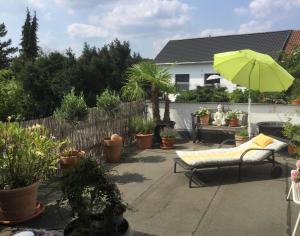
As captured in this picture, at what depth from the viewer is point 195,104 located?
1104 cm

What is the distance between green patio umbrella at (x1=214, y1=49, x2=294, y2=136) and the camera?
27.3ft

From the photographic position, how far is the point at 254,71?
8.42 metres

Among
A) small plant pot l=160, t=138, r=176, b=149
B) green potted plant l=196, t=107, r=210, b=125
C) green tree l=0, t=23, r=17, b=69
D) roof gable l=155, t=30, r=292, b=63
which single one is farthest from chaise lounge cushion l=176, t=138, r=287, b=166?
green tree l=0, t=23, r=17, b=69

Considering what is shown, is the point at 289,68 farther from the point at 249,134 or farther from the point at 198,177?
the point at 198,177

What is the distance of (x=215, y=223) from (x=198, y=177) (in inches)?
81.9

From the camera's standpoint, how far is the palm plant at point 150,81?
10188 mm

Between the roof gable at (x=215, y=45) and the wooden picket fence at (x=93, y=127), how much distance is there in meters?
18.1

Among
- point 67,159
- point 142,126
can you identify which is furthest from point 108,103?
point 67,159

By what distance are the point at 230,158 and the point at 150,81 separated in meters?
4.25

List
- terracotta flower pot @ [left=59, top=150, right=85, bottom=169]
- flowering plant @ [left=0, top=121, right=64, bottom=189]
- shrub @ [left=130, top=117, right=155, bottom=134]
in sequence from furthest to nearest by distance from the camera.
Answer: shrub @ [left=130, top=117, right=155, bottom=134], terracotta flower pot @ [left=59, top=150, right=85, bottom=169], flowering plant @ [left=0, top=121, right=64, bottom=189]

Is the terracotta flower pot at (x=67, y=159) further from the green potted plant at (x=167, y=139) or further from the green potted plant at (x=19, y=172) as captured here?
the green potted plant at (x=167, y=139)

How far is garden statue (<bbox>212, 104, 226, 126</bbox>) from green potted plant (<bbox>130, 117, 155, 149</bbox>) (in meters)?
1.79

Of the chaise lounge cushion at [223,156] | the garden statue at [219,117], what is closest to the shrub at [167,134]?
the garden statue at [219,117]

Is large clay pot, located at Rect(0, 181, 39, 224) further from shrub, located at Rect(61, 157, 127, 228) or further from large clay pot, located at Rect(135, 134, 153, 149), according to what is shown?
large clay pot, located at Rect(135, 134, 153, 149)
